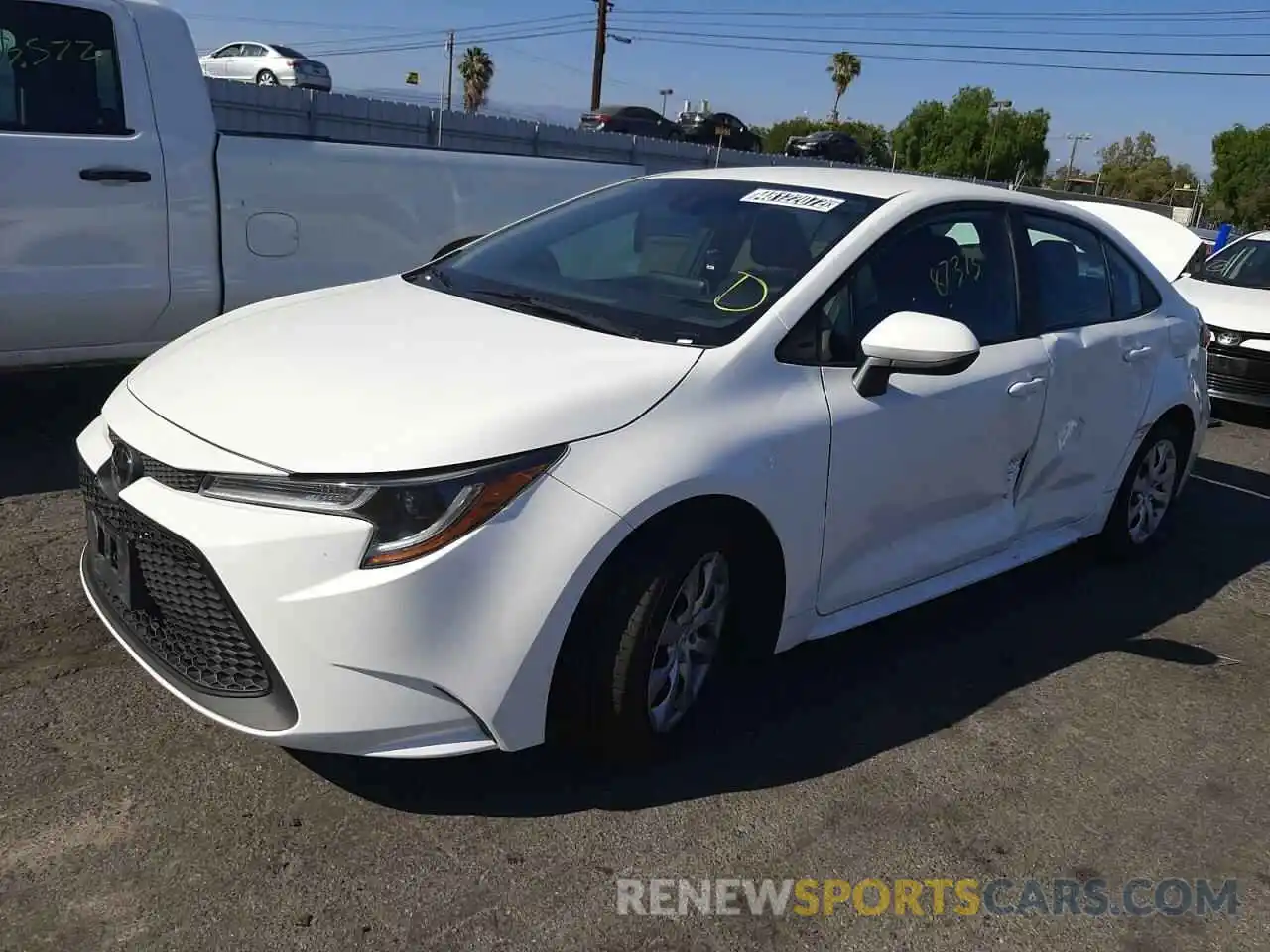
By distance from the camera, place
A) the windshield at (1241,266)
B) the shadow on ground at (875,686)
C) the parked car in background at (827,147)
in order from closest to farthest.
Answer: the shadow on ground at (875,686), the windshield at (1241,266), the parked car in background at (827,147)

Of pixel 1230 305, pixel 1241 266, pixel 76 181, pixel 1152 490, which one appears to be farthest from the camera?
pixel 1241 266

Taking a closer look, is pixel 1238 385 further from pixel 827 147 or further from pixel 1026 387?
pixel 827 147

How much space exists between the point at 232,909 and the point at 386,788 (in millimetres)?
546

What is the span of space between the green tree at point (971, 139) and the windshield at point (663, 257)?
75301 millimetres

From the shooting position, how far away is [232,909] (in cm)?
248

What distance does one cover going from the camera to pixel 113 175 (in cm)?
500

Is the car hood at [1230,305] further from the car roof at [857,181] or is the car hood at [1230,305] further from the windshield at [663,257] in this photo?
the windshield at [663,257]

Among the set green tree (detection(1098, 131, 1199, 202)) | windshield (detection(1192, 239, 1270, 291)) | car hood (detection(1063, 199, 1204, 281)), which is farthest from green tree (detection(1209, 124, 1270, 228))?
car hood (detection(1063, 199, 1204, 281))

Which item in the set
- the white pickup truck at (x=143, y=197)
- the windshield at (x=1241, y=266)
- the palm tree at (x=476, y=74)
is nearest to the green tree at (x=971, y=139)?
the palm tree at (x=476, y=74)

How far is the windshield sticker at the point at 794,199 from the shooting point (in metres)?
3.77

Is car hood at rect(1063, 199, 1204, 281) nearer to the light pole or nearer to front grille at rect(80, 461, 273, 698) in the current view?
front grille at rect(80, 461, 273, 698)

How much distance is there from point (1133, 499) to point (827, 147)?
38.1 metres

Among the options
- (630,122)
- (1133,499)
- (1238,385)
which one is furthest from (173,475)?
A: (630,122)

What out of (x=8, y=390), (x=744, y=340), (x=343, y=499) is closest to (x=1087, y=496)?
(x=744, y=340)
